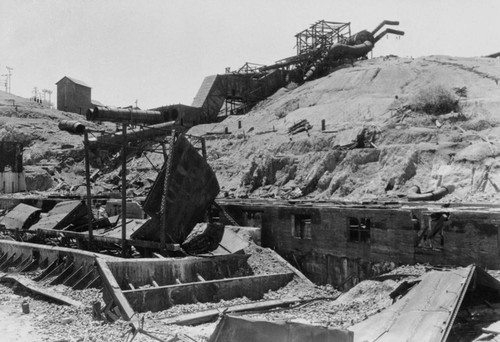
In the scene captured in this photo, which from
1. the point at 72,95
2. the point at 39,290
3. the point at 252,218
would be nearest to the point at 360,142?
the point at 252,218

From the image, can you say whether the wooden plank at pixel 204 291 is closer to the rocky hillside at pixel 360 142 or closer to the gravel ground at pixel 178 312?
the gravel ground at pixel 178 312

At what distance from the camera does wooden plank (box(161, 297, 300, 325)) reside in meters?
9.17

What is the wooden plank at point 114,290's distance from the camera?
8.72 m

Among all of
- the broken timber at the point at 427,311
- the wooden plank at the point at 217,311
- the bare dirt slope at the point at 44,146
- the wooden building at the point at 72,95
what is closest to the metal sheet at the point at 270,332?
the broken timber at the point at 427,311

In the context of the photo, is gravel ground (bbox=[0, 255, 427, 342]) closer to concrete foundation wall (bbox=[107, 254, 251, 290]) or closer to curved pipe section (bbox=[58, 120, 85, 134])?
concrete foundation wall (bbox=[107, 254, 251, 290])

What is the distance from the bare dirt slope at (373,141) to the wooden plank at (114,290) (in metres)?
11.0

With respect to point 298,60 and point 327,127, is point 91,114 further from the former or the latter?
point 298,60

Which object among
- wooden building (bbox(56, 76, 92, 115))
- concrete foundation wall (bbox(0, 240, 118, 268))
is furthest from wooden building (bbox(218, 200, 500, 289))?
wooden building (bbox(56, 76, 92, 115))

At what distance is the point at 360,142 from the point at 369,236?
35.0ft

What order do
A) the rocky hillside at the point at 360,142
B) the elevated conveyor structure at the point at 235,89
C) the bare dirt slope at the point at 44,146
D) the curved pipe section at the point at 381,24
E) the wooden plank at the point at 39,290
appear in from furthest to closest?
the curved pipe section at the point at 381,24
the elevated conveyor structure at the point at 235,89
the bare dirt slope at the point at 44,146
the rocky hillside at the point at 360,142
the wooden plank at the point at 39,290

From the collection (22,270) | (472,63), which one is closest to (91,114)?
(22,270)

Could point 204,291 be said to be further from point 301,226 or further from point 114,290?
point 301,226

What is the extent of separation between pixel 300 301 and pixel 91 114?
8.60 m

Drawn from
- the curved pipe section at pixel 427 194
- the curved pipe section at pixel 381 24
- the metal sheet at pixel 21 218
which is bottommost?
the metal sheet at pixel 21 218
